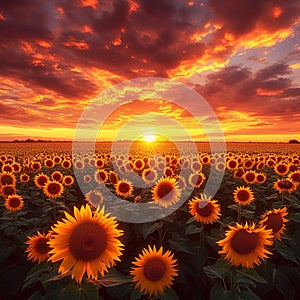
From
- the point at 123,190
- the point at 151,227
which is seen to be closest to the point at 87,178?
the point at 123,190

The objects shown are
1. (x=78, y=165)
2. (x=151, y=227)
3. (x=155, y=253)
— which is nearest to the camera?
(x=155, y=253)

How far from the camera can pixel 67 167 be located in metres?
15.3

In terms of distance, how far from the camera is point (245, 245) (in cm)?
364

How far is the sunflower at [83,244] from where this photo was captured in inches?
122

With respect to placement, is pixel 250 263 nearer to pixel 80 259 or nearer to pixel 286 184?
pixel 80 259

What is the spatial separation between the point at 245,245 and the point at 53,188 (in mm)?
6162

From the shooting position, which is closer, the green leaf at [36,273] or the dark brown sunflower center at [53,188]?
the green leaf at [36,273]

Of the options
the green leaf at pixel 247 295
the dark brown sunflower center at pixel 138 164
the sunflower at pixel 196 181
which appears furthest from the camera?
the dark brown sunflower center at pixel 138 164

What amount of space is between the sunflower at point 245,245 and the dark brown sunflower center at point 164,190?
2.94 m

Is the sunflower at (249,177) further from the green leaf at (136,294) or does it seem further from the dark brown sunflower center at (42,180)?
the green leaf at (136,294)

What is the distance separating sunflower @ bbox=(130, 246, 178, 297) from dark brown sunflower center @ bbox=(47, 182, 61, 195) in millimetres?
5138

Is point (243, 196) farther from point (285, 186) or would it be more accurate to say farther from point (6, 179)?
point (6, 179)

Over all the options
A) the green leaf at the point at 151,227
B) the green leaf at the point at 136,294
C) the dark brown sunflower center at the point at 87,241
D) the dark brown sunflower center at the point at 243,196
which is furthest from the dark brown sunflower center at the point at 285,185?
the dark brown sunflower center at the point at 87,241

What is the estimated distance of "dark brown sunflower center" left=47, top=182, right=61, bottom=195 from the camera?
8547mm
